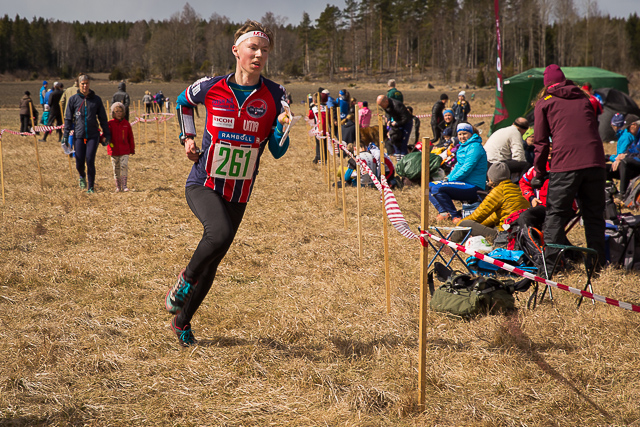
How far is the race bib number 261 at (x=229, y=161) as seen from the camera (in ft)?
10.9

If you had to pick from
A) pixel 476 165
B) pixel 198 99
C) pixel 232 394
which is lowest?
pixel 232 394

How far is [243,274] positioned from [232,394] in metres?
2.25

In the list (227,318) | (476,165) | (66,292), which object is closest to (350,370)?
(227,318)

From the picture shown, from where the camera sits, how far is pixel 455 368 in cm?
316

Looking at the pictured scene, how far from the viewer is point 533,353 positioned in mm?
3336

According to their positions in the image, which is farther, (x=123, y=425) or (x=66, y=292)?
(x=66, y=292)

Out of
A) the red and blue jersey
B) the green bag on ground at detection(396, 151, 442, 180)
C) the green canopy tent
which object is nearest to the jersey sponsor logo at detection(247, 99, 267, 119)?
the red and blue jersey

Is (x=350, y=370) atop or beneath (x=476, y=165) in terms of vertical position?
beneath

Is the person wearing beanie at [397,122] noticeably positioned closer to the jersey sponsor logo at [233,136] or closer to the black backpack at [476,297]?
the black backpack at [476,297]

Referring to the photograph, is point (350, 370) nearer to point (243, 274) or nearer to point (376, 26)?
point (243, 274)

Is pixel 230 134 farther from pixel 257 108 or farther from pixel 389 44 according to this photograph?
pixel 389 44

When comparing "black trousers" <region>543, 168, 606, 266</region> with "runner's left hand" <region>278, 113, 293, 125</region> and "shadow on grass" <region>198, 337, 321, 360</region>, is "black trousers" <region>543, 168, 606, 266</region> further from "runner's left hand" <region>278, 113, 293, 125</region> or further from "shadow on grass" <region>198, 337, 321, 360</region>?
"runner's left hand" <region>278, 113, 293, 125</region>

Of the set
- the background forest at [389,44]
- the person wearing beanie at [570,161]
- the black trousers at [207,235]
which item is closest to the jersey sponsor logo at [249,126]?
the black trousers at [207,235]

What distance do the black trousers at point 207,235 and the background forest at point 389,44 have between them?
180 ft
